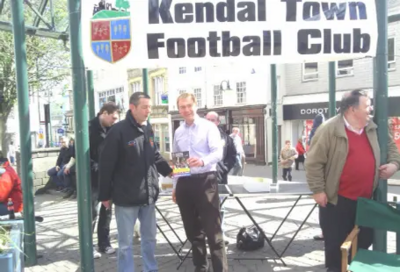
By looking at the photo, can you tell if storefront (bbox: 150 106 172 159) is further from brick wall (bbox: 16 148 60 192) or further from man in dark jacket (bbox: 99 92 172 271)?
man in dark jacket (bbox: 99 92 172 271)

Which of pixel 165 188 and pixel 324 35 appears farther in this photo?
pixel 165 188

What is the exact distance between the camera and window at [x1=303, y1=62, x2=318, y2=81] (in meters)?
19.4

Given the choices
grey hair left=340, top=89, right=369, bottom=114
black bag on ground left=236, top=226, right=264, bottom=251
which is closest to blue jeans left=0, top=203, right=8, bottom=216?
black bag on ground left=236, top=226, right=264, bottom=251

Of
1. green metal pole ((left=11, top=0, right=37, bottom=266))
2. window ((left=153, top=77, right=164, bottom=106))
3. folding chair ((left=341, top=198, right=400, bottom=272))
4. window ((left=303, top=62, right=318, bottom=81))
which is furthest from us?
window ((left=153, top=77, right=164, bottom=106))

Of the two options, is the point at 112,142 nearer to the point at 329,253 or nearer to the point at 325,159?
the point at 325,159

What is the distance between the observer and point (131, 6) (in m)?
3.04

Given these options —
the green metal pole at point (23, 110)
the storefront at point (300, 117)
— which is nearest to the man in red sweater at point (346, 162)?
the green metal pole at point (23, 110)

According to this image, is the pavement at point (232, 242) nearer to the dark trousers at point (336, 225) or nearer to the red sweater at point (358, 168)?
the dark trousers at point (336, 225)

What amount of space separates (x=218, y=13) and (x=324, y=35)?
2.95 feet

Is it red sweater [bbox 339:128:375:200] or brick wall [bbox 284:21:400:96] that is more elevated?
brick wall [bbox 284:21:400:96]

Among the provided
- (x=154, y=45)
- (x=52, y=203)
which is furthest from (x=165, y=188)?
(x=52, y=203)

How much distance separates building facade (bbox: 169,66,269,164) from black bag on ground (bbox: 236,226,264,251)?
50.5 feet

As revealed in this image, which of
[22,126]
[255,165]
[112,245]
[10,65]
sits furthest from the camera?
[255,165]

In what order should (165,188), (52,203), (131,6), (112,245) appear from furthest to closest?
(52,203) < (112,245) < (165,188) < (131,6)
